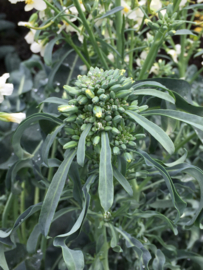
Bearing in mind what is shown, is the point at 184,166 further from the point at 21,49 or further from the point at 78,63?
the point at 21,49

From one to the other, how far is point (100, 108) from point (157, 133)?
99 millimetres

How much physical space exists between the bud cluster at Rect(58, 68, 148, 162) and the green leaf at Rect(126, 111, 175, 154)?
0.9 inches

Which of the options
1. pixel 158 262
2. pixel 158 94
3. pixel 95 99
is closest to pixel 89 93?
pixel 95 99

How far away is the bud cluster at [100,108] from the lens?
0.43 m

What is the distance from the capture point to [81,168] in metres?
0.56

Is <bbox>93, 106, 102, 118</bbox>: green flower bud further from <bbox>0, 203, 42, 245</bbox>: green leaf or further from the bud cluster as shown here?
<bbox>0, 203, 42, 245</bbox>: green leaf

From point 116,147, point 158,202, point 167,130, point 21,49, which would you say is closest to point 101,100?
point 116,147

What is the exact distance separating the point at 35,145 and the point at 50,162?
0.26 meters

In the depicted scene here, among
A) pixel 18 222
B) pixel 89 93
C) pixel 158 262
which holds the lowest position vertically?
pixel 158 262

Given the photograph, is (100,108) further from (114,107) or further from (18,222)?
(18,222)

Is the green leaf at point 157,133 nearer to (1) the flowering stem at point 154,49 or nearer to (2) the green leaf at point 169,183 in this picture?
(2) the green leaf at point 169,183

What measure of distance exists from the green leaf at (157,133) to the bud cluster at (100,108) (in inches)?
0.9

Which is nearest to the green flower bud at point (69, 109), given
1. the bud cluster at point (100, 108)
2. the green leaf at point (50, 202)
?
the bud cluster at point (100, 108)

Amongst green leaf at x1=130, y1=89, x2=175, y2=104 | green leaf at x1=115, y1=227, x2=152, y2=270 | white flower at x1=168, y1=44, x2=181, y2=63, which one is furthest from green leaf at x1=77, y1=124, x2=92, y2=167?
white flower at x1=168, y1=44, x2=181, y2=63
